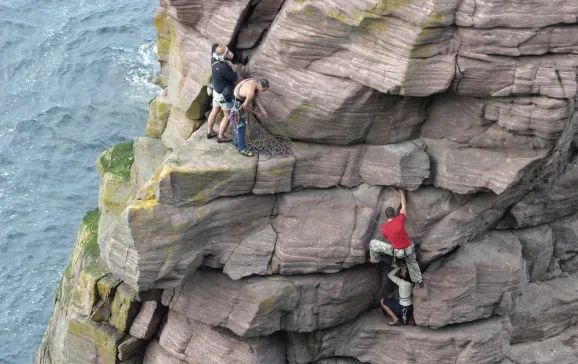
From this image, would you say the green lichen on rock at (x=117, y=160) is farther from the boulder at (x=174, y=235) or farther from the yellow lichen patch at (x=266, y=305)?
the yellow lichen patch at (x=266, y=305)

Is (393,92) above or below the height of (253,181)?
above

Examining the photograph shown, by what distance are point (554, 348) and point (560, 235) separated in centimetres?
373

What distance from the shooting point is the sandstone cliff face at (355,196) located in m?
24.2

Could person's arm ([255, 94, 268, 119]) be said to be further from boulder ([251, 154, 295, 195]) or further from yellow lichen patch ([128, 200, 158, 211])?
yellow lichen patch ([128, 200, 158, 211])

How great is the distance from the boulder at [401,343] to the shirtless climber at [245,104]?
667cm

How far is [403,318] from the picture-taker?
1109 inches

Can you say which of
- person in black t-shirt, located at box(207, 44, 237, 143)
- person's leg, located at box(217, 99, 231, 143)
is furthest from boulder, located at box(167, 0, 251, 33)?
person's leg, located at box(217, 99, 231, 143)

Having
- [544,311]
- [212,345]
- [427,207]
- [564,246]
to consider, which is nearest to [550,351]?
[544,311]

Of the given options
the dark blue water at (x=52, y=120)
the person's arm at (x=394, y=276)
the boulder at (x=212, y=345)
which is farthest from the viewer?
the dark blue water at (x=52, y=120)

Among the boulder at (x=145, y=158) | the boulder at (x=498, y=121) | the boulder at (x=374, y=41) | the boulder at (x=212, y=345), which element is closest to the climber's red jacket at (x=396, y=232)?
the boulder at (x=498, y=121)

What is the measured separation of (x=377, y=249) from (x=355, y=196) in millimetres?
1767

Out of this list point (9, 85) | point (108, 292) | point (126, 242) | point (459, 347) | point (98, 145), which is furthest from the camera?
point (9, 85)

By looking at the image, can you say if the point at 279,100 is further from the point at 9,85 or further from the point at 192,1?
the point at 9,85

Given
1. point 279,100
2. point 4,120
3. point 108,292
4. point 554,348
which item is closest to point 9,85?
point 4,120
